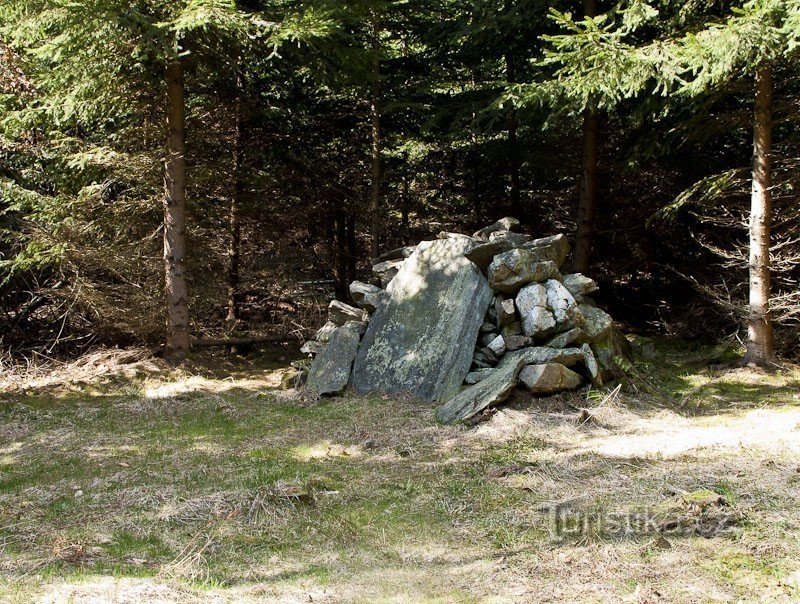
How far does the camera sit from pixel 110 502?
484 cm

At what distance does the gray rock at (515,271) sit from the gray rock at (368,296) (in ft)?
5.73

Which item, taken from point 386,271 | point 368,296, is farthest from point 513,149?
point 368,296

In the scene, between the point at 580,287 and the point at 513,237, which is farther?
the point at 513,237

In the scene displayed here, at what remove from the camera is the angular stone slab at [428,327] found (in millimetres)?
8227

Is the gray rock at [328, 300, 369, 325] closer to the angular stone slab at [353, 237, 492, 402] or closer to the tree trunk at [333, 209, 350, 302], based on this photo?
the angular stone slab at [353, 237, 492, 402]

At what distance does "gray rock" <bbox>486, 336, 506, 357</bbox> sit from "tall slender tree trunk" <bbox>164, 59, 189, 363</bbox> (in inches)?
201

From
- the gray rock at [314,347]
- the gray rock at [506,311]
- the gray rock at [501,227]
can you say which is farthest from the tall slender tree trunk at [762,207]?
the gray rock at [314,347]

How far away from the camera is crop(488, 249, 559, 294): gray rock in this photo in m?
Answer: 8.50

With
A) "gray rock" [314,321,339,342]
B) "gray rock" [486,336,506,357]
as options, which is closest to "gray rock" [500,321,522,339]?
"gray rock" [486,336,506,357]

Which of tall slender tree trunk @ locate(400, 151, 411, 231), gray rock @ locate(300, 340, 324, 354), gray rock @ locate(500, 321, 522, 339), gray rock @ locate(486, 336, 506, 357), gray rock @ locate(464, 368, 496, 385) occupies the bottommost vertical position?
gray rock @ locate(464, 368, 496, 385)

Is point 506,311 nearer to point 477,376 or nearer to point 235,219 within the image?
point 477,376

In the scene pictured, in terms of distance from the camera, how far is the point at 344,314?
9656 mm

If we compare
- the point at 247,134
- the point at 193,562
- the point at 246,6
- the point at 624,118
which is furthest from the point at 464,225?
the point at 193,562

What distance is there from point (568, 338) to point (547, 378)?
82 cm
